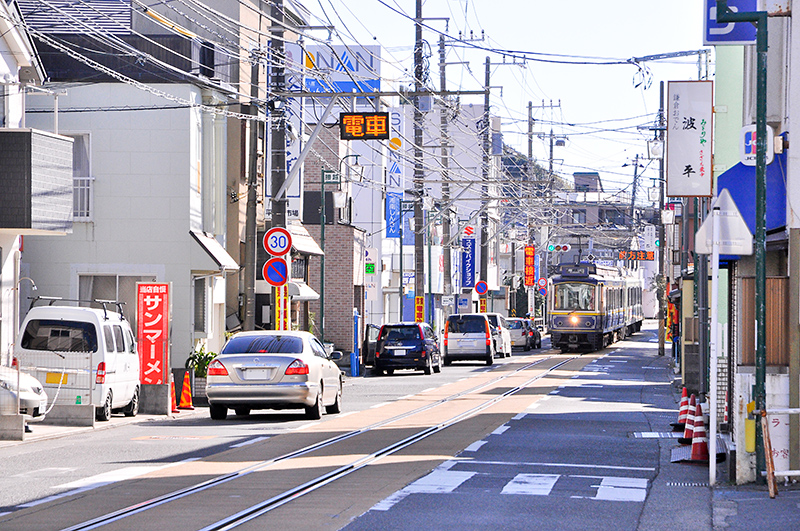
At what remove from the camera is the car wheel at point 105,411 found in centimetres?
1941

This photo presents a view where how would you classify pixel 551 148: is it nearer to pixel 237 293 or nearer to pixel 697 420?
pixel 237 293

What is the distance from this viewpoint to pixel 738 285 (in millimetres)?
13844

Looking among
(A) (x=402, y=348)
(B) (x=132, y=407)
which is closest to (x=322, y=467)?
(B) (x=132, y=407)

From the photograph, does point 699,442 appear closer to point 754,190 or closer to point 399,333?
point 754,190

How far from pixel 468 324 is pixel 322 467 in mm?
32179

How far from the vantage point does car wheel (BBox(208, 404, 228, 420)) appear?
64.3 ft

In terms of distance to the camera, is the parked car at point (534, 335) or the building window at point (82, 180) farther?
the parked car at point (534, 335)

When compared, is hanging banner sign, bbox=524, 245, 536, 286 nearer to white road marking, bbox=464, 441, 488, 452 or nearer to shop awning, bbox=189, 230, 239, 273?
shop awning, bbox=189, 230, 239, 273

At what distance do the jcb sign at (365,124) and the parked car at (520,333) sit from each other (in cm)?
3405

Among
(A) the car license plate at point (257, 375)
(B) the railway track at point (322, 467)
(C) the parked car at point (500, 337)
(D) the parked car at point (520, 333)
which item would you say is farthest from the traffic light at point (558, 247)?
(A) the car license plate at point (257, 375)

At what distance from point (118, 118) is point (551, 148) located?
171ft

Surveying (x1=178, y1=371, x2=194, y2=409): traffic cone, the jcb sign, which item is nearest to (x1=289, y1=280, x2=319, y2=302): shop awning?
the jcb sign

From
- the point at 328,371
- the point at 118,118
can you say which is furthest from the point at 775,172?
the point at 118,118

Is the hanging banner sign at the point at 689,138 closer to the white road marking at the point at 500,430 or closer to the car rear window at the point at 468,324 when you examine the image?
the white road marking at the point at 500,430
